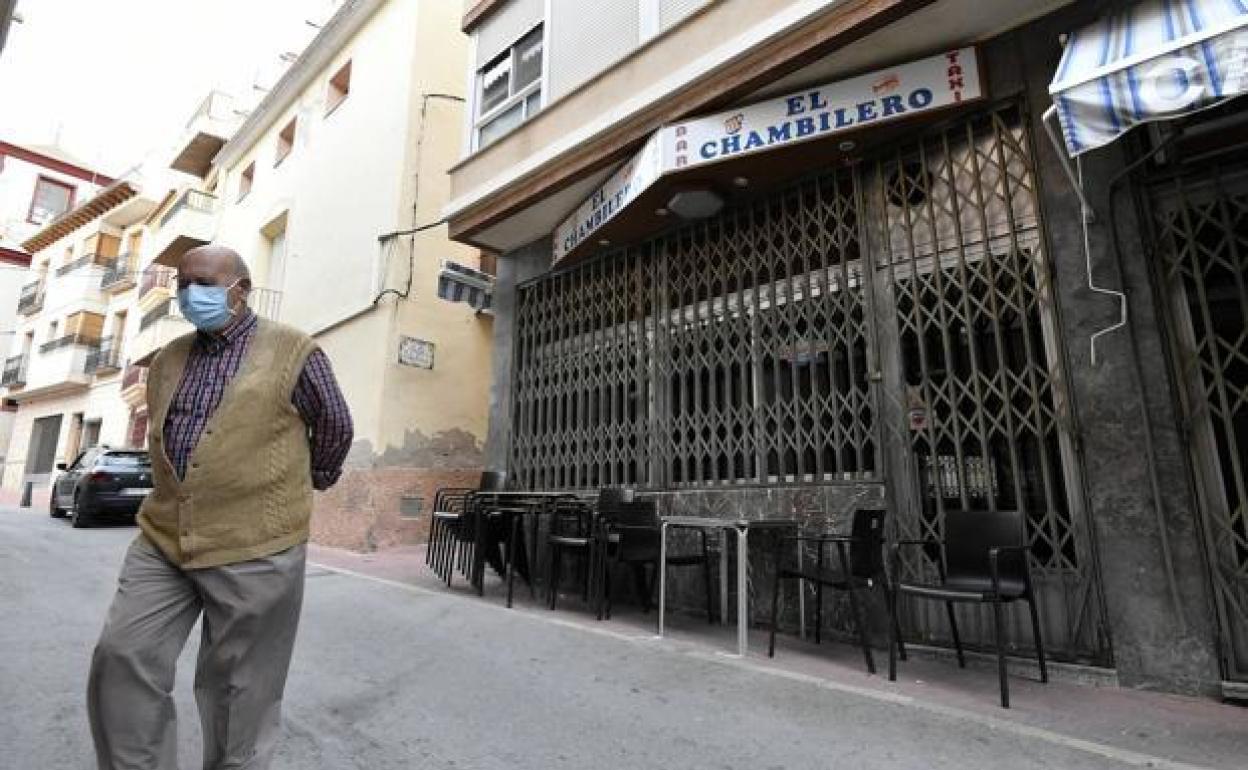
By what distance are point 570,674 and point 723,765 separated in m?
1.39

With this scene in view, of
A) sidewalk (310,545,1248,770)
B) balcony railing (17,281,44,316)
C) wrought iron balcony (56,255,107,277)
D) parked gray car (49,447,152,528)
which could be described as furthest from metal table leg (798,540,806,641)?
balcony railing (17,281,44,316)

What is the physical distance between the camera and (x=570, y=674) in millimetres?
3881

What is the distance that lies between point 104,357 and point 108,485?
15772 millimetres

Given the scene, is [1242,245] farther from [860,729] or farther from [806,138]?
[860,729]

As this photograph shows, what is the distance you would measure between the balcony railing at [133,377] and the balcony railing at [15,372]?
28.9 feet

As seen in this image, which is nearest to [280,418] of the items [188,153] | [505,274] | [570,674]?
[570,674]

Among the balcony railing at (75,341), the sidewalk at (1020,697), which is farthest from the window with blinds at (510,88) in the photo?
the balcony railing at (75,341)

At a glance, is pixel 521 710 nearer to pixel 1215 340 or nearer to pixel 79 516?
pixel 1215 340

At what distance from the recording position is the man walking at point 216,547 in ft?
6.08

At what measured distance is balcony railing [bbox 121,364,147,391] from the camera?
2117cm

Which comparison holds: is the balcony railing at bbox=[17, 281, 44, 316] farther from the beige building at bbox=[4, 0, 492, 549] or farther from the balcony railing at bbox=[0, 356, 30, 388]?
the beige building at bbox=[4, 0, 492, 549]

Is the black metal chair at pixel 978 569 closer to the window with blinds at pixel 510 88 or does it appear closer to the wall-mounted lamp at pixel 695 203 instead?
the wall-mounted lamp at pixel 695 203

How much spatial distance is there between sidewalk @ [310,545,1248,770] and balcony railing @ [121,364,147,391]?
21.2 metres

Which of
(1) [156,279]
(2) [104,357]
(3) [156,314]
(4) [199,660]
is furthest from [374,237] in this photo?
(2) [104,357]
